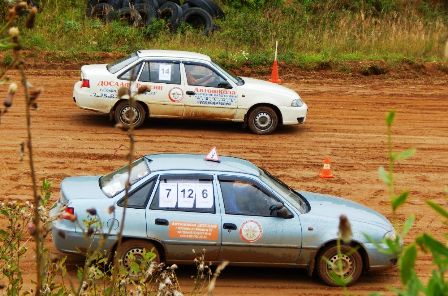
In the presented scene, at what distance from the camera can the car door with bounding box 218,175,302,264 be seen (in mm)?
10211

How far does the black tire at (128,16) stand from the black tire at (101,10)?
22 cm

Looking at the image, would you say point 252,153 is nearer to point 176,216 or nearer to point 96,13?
point 176,216

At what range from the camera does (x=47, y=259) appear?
4.52 meters

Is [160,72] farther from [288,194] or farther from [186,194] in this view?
[186,194]

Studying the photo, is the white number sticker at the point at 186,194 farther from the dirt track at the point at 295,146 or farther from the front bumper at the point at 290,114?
the front bumper at the point at 290,114

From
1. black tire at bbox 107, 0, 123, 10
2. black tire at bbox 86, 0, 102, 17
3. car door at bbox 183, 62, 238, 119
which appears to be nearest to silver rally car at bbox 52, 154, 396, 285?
car door at bbox 183, 62, 238, 119

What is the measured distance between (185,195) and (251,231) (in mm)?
828

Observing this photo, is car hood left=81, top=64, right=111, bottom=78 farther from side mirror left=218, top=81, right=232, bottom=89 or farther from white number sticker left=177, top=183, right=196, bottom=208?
white number sticker left=177, top=183, right=196, bottom=208

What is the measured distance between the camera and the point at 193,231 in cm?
1014

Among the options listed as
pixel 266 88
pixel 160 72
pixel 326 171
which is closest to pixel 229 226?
pixel 326 171

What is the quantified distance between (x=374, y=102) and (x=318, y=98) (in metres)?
1.29

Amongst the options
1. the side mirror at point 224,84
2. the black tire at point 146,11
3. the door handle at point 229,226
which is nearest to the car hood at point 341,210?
the door handle at point 229,226

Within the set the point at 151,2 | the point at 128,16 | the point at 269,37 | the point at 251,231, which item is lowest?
the point at 251,231

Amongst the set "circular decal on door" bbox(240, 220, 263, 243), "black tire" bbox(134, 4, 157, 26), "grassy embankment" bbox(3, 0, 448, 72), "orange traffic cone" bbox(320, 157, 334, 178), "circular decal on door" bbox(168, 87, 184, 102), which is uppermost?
"black tire" bbox(134, 4, 157, 26)
